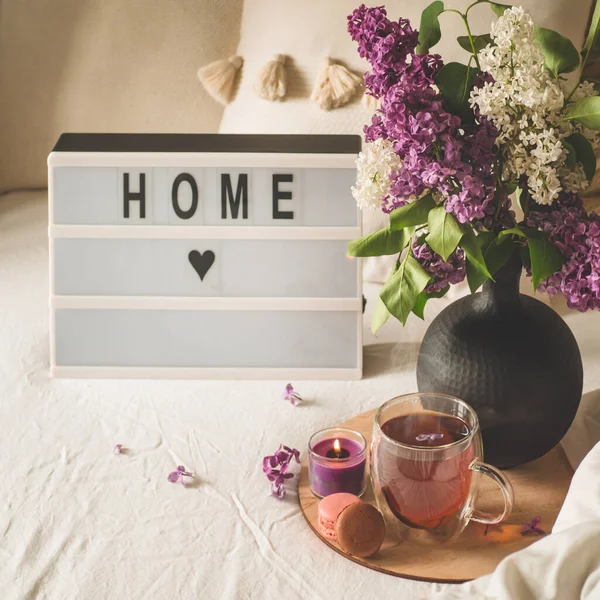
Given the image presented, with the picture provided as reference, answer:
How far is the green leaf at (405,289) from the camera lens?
0.82 metres

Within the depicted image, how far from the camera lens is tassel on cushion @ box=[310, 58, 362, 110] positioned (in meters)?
1.39

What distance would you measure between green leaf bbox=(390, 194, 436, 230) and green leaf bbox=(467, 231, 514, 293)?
0.18 ft

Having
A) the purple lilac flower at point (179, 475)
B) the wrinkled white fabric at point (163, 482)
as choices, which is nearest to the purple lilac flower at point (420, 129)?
the wrinkled white fabric at point (163, 482)

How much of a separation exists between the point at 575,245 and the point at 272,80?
2.61ft

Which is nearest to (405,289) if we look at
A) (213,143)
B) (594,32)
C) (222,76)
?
(594,32)

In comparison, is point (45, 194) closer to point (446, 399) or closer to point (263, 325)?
point (263, 325)

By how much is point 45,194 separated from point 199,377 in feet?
2.70

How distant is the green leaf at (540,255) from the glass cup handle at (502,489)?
0.54ft

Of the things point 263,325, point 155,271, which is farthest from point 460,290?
point 155,271

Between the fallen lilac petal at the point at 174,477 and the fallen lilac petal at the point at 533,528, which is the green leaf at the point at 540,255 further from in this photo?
the fallen lilac petal at the point at 174,477

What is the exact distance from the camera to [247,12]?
63.3 inches

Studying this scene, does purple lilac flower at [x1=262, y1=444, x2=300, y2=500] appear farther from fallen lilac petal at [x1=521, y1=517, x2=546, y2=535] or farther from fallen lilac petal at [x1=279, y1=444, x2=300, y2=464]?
Result: fallen lilac petal at [x1=521, y1=517, x2=546, y2=535]

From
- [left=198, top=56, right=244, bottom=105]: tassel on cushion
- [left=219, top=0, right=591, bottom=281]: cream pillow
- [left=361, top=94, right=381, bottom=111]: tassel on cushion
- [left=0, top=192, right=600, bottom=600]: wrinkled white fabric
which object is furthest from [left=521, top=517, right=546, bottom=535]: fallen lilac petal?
[left=198, top=56, right=244, bottom=105]: tassel on cushion

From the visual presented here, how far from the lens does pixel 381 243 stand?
32.5 inches
